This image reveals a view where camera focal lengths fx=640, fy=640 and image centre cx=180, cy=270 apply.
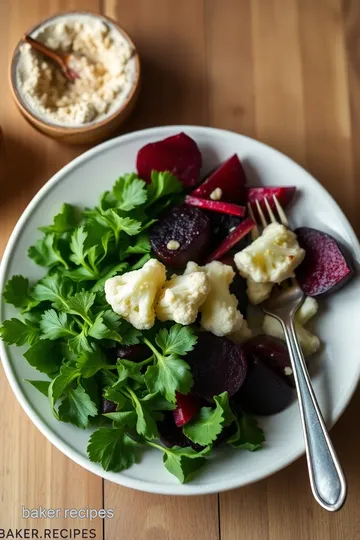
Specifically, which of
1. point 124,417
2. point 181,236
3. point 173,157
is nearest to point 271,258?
point 181,236

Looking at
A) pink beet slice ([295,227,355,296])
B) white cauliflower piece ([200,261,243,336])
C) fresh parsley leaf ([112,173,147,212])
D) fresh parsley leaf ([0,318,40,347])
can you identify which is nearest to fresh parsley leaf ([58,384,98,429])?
fresh parsley leaf ([0,318,40,347])

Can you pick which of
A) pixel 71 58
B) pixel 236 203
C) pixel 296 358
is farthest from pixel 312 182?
pixel 71 58

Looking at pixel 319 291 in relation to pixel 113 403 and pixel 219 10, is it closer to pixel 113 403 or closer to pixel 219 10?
pixel 113 403

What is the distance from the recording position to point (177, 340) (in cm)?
106

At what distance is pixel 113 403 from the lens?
43.9 inches

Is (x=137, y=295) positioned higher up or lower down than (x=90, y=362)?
higher up

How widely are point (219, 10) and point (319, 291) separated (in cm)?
71

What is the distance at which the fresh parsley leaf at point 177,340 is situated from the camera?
41.3 inches

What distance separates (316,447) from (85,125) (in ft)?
2.46

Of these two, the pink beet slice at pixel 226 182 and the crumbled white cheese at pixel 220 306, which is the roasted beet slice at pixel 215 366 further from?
the pink beet slice at pixel 226 182

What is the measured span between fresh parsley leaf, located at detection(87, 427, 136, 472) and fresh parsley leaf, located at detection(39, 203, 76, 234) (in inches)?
14.9

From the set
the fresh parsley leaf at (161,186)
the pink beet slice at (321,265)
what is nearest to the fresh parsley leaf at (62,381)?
the fresh parsley leaf at (161,186)

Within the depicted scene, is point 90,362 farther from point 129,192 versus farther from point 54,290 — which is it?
point 129,192

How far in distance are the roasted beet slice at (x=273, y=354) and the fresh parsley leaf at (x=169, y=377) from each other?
0.14 m
